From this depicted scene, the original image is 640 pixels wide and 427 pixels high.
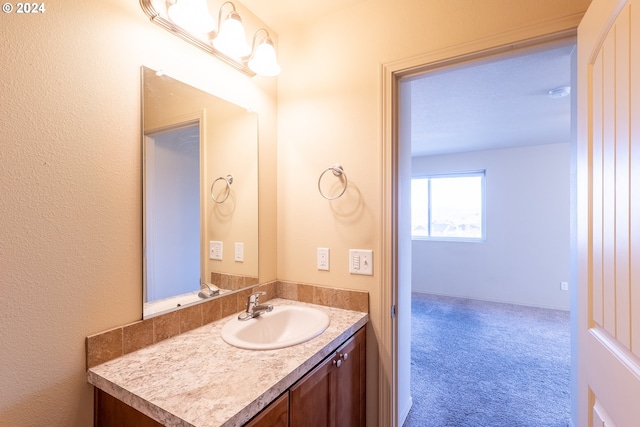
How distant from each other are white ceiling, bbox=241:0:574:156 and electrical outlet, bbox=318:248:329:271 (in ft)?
3.19

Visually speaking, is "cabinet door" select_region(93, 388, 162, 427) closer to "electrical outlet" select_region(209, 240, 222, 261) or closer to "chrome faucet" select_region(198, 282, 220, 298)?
"chrome faucet" select_region(198, 282, 220, 298)

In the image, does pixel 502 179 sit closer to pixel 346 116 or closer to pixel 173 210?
pixel 346 116

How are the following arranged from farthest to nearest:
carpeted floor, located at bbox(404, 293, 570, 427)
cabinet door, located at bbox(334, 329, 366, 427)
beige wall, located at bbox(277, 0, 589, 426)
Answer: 1. carpeted floor, located at bbox(404, 293, 570, 427)
2. beige wall, located at bbox(277, 0, 589, 426)
3. cabinet door, located at bbox(334, 329, 366, 427)

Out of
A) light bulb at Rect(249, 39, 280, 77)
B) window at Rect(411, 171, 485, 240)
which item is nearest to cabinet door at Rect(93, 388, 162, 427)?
light bulb at Rect(249, 39, 280, 77)

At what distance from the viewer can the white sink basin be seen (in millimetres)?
1207

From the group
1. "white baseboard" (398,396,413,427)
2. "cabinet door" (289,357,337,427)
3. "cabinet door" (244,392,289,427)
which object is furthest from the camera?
"white baseboard" (398,396,413,427)

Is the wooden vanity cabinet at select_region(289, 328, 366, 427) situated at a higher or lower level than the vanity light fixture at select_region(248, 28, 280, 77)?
lower

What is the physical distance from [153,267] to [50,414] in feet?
1.59

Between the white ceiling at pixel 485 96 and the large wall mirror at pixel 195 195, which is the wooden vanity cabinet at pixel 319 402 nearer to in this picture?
the large wall mirror at pixel 195 195

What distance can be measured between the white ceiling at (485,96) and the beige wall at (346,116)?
117mm

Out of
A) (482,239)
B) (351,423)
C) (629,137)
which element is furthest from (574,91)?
(482,239)

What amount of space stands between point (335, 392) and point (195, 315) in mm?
656

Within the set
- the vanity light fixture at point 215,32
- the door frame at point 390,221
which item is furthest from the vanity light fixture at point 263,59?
the door frame at point 390,221

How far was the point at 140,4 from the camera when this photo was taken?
Answer: 1034 mm
